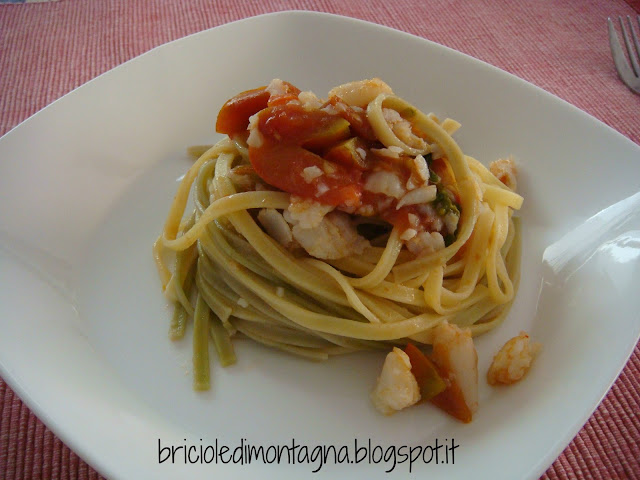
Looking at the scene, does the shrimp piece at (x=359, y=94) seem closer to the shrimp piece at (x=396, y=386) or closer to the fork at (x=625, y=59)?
the shrimp piece at (x=396, y=386)

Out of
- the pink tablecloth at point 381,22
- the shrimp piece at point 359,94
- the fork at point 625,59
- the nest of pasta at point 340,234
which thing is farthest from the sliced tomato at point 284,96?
the fork at point 625,59

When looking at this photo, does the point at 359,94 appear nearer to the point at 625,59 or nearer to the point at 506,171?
the point at 506,171

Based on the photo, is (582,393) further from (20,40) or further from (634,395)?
(20,40)

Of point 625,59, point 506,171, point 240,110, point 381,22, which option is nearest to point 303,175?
point 240,110

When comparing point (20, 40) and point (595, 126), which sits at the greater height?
point (595, 126)

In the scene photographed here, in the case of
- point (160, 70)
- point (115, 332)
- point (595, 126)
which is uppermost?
point (595, 126)

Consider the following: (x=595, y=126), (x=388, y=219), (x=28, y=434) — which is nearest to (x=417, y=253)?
(x=388, y=219)
